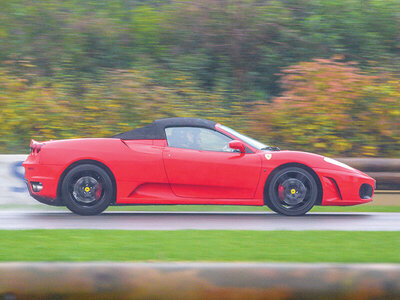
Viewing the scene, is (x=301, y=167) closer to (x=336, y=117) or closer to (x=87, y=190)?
(x=87, y=190)

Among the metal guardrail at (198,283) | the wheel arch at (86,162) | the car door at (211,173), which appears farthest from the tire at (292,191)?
the metal guardrail at (198,283)

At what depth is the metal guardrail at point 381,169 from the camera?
10758mm

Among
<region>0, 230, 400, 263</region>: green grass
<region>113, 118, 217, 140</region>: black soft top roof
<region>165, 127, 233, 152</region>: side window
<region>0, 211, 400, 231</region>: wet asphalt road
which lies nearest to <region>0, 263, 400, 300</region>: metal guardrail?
<region>0, 230, 400, 263</region>: green grass

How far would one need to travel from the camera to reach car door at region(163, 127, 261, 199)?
8234mm

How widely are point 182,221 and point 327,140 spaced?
6223mm

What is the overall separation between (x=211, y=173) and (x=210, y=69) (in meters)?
9.08

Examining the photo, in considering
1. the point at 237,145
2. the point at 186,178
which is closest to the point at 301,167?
the point at 237,145

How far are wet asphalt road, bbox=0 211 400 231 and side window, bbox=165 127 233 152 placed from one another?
3.12 feet

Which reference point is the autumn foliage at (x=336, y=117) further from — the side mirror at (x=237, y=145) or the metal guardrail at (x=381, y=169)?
the side mirror at (x=237, y=145)

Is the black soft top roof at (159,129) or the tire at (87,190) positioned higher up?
the black soft top roof at (159,129)

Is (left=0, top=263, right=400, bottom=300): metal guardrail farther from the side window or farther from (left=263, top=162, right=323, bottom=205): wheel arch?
the side window

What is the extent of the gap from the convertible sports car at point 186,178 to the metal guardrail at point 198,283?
4.33m

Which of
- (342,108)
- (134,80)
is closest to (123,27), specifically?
(134,80)

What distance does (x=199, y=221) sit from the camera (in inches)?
316
